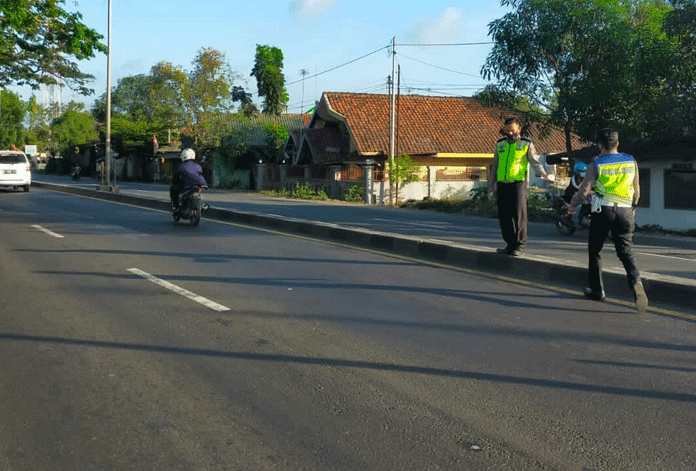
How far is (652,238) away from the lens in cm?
1936

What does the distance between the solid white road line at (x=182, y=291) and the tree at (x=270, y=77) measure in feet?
201

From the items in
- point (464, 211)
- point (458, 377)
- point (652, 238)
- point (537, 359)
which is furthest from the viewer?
point (464, 211)

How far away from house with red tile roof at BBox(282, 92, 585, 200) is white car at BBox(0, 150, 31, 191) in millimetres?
15384

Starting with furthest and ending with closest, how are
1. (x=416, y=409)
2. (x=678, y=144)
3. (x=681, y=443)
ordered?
(x=678, y=144), (x=416, y=409), (x=681, y=443)

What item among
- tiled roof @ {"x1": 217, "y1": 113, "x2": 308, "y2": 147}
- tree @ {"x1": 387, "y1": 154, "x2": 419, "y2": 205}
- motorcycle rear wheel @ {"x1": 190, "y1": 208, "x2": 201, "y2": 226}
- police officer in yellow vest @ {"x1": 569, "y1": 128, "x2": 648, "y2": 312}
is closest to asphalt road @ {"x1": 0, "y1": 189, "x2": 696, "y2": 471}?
police officer in yellow vest @ {"x1": 569, "y1": 128, "x2": 648, "y2": 312}

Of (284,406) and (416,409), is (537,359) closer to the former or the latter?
(416,409)

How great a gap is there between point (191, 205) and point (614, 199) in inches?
415

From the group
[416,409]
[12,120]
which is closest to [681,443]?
[416,409]

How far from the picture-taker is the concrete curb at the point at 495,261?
27.1ft

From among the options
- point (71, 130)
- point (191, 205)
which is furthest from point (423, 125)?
point (71, 130)

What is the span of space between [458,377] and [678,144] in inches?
707

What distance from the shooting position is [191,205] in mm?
16672

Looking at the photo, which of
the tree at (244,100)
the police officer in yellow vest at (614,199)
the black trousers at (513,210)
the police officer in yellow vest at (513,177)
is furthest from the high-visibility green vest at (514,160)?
the tree at (244,100)

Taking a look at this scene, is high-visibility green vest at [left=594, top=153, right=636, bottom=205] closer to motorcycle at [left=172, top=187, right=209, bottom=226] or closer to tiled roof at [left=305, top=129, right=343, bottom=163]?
motorcycle at [left=172, top=187, right=209, bottom=226]
